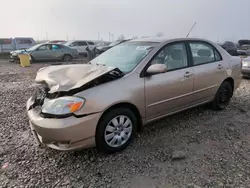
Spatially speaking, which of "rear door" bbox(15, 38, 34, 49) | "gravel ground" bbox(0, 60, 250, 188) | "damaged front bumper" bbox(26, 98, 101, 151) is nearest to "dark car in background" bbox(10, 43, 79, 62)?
"rear door" bbox(15, 38, 34, 49)

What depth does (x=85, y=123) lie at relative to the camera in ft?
8.23

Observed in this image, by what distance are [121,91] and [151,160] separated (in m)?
0.96

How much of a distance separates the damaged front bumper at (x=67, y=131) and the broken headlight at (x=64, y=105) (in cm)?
8

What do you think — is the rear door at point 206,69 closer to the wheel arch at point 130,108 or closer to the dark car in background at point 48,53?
the wheel arch at point 130,108

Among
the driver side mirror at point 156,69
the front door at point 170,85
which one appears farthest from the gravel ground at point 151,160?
the driver side mirror at point 156,69

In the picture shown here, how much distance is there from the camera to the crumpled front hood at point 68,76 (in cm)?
263

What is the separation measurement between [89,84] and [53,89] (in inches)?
18.0

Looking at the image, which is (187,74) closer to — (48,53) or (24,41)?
(48,53)

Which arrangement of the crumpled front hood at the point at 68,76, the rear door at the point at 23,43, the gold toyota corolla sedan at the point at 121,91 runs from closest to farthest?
the gold toyota corolla sedan at the point at 121,91 < the crumpled front hood at the point at 68,76 < the rear door at the point at 23,43

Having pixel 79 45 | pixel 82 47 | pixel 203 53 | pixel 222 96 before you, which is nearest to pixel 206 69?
pixel 203 53

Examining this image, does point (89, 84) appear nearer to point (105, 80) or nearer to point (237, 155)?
point (105, 80)

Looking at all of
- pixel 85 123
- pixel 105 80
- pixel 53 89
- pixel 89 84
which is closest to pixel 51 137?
pixel 85 123

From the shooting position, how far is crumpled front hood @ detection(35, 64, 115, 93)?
8.64ft

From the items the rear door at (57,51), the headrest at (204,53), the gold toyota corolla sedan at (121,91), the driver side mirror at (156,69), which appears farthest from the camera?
the rear door at (57,51)
